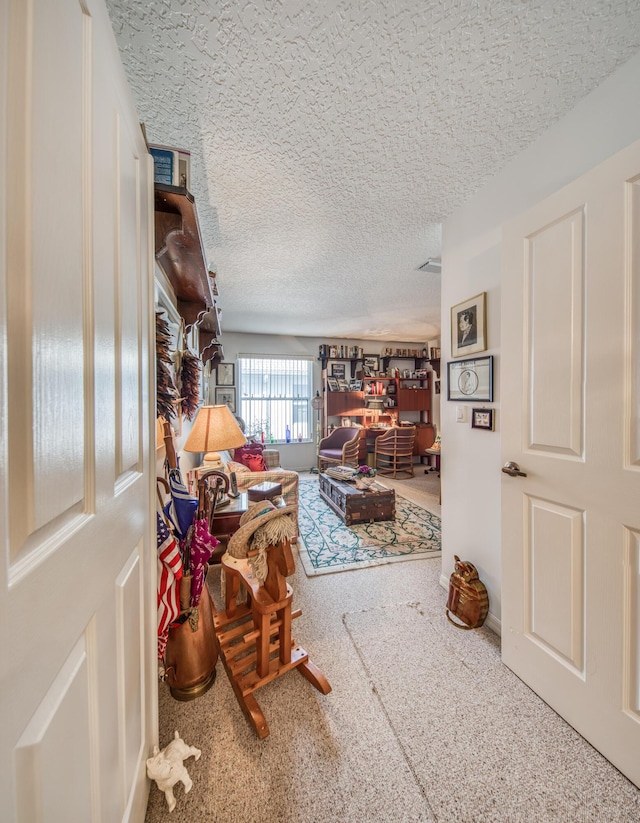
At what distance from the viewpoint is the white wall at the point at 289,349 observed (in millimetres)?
5395

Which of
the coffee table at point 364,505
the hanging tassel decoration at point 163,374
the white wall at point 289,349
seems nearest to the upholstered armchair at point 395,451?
the white wall at point 289,349

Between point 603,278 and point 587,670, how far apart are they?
141cm

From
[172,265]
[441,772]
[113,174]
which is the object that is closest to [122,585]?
[113,174]

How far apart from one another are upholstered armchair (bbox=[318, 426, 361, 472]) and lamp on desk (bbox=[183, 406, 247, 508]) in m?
3.04

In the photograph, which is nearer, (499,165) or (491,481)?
(499,165)

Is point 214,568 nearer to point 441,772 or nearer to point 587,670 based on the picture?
point 441,772

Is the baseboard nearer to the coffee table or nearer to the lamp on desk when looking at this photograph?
the coffee table

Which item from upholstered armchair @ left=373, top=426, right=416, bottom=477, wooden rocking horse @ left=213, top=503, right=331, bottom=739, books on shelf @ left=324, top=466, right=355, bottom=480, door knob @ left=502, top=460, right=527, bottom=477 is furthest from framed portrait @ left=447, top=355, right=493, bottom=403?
upholstered armchair @ left=373, top=426, right=416, bottom=477

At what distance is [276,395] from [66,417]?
524 centimetres

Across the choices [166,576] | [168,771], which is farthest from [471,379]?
[168,771]

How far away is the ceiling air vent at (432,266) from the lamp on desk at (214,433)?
6.98 feet

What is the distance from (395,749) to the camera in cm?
110

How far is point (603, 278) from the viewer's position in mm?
1034

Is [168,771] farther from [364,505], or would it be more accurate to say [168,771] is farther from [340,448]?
[340,448]
